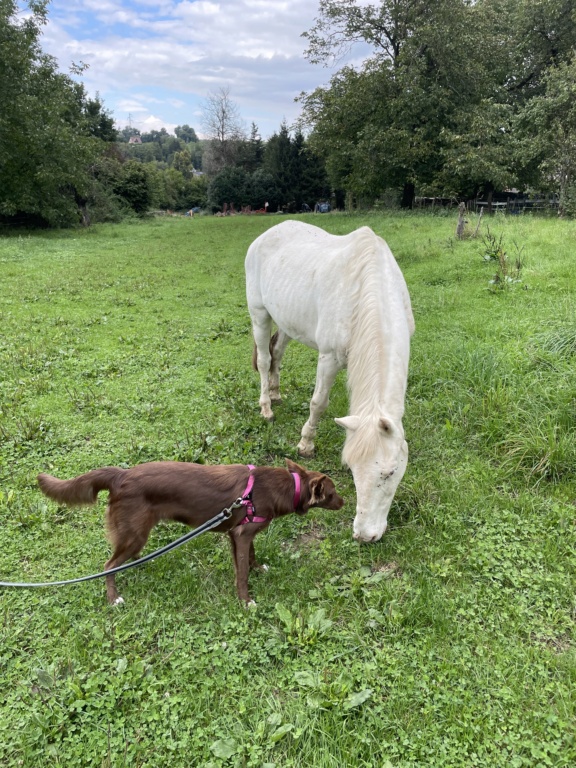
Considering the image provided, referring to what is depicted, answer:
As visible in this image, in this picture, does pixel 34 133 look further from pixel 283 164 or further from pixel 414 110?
pixel 283 164

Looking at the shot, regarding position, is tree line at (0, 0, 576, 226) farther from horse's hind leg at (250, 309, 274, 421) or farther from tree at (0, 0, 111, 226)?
horse's hind leg at (250, 309, 274, 421)

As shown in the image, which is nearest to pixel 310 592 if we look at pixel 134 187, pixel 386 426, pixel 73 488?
pixel 386 426

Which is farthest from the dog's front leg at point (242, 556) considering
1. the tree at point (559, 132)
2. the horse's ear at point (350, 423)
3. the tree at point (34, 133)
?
the tree at point (34, 133)

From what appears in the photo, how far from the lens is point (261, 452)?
4.44 meters

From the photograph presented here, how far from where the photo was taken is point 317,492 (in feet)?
9.89

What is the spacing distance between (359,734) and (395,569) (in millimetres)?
1131

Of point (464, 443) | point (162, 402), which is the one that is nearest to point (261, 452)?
point (162, 402)

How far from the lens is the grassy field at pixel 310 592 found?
6.82ft

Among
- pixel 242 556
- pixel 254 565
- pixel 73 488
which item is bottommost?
pixel 254 565

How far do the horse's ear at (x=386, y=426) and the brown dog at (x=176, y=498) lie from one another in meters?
0.57

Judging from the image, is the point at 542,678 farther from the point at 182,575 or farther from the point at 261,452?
the point at 261,452

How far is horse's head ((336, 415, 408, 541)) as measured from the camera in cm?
284

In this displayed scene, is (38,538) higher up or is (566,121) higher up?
(566,121)

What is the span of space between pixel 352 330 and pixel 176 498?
6.45 feet
